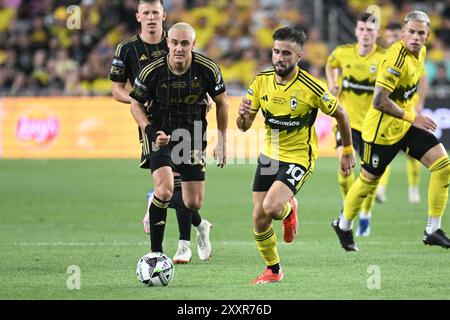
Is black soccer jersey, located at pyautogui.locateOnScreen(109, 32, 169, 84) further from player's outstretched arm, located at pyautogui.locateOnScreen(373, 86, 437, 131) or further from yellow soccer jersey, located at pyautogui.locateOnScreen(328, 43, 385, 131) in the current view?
yellow soccer jersey, located at pyautogui.locateOnScreen(328, 43, 385, 131)

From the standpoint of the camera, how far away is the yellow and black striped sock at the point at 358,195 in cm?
1109

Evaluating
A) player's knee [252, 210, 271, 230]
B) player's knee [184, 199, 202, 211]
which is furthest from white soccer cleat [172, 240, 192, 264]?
player's knee [252, 210, 271, 230]

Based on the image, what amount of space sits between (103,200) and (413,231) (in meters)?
5.54

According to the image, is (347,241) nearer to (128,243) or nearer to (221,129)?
(221,129)

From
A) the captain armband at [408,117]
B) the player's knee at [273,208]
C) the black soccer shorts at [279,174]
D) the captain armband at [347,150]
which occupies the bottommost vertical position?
the player's knee at [273,208]

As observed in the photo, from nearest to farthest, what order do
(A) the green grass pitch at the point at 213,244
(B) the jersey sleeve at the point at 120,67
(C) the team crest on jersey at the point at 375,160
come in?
1. (A) the green grass pitch at the point at 213,244
2. (B) the jersey sleeve at the point at 120,67
3. (C) the team crest on jersey at the point at 375,160

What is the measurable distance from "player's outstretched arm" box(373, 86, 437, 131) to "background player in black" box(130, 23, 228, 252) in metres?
1.65

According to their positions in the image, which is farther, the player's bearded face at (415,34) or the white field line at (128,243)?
the white field line at (128,243)

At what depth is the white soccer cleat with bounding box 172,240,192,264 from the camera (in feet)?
33.7

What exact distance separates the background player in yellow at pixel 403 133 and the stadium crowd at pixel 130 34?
41.9ft

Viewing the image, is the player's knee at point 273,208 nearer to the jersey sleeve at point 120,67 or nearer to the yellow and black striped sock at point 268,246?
the yellow and black striped sock at point 268,246

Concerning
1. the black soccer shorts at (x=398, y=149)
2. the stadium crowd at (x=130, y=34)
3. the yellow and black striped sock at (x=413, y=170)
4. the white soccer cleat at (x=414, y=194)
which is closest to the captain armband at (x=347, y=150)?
the black soccer shorts at (x=398, y=149)
